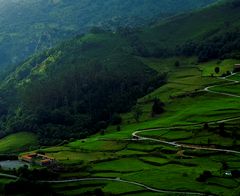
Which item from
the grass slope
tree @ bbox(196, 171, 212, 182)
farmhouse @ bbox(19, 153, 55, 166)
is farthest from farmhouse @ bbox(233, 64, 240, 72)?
tree @ bbox(196, 171, 212, 182)

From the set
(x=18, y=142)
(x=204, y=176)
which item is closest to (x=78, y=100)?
(x=18, y=142)

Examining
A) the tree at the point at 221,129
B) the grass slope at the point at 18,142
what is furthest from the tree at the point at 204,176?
the grass slope at the point at 18,142

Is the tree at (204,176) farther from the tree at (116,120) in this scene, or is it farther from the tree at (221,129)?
→ the tree at (116,120)

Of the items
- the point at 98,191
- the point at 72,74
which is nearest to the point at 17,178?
the point at 98,191

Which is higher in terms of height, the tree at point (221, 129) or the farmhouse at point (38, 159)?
the tree at point (221, 129)

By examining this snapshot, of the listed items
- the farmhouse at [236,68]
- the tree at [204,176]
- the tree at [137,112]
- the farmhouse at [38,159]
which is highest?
the farmhouse at [236,68]

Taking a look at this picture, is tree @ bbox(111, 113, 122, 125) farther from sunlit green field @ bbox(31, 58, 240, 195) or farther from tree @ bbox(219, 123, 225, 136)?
tree @ bbox(219, 123, 225, 136)

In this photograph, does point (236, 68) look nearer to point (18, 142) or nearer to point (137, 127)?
point (137, 127)

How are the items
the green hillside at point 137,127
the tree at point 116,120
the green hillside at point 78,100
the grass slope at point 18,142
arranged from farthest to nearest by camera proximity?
1. the green hillside at point 78,100
2. the tree at point 116,120
3. the grass slope at point 18,142
4. the green hillside at point 137,127

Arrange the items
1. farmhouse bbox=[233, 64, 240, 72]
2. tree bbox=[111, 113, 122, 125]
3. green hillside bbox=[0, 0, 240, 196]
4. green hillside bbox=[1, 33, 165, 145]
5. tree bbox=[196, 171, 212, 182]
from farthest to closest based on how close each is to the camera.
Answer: farmhouse bbox=[233, 64, 240, 72] → green hillside bbox=[1, 33, 165, 145] → tree bbox=[111, 113, 122, 125] → green hillside bbox=[0, 0, 240, 196] → tree bbox=[196, 171, 212, 182]
